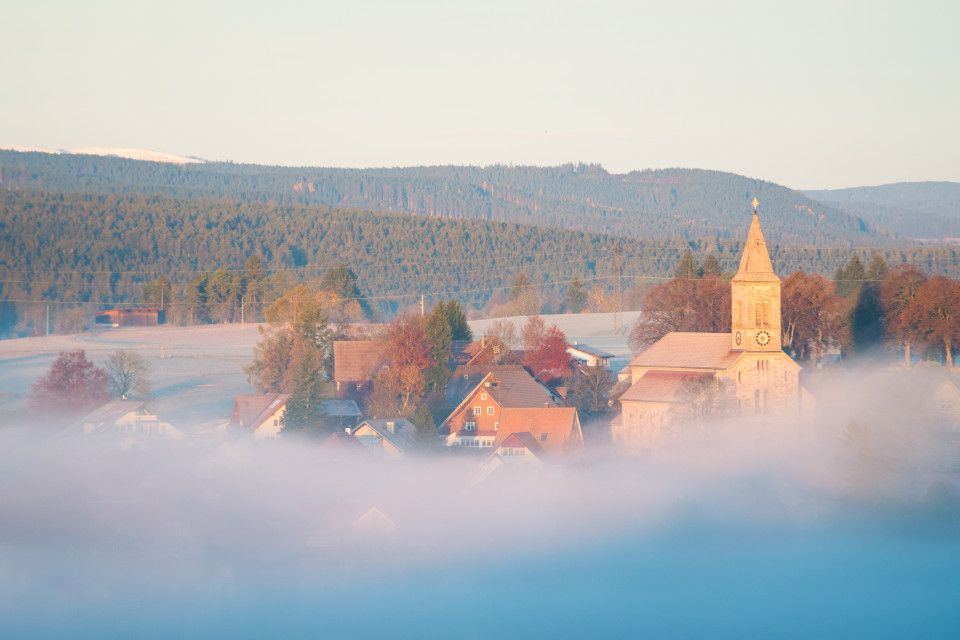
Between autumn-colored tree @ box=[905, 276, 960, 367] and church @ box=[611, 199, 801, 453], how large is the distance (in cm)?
1838

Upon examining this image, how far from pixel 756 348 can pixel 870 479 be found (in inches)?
311

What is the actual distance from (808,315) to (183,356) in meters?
44.8

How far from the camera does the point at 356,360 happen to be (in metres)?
72.9

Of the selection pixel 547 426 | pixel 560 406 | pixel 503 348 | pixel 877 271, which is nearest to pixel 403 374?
pixel 560 406

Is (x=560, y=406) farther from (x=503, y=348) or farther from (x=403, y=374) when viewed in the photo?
(x=503, y=348)

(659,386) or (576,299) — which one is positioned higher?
(576,299)

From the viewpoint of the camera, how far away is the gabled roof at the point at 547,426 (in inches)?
2378

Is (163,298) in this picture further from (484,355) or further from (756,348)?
(756,348)

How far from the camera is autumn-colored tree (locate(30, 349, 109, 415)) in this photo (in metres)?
70.8

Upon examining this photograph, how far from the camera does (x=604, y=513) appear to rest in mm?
54656

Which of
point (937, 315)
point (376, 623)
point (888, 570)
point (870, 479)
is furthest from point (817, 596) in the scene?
point (937, 315)

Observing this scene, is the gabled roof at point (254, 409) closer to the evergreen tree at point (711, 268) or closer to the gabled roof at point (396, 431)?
the gabled roof at point (396, 431)

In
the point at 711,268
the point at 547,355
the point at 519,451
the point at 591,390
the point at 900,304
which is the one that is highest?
the point at 711,268

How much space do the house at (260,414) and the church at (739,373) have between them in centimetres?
1727
